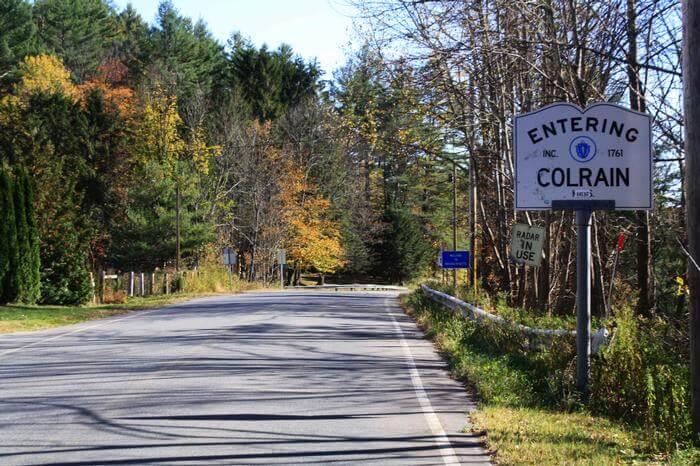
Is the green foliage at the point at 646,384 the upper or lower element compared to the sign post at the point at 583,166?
lower

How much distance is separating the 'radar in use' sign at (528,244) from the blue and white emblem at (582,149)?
388 centimetres

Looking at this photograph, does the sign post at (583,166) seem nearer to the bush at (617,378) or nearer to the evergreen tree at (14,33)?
the bush at (617,378)

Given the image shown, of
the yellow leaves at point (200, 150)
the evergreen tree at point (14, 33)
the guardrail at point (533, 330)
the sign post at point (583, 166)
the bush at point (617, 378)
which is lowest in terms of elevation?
the bush at point (617, 378)

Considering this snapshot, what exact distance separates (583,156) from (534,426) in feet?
11.6

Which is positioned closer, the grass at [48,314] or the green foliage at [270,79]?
the grass at [48,314]

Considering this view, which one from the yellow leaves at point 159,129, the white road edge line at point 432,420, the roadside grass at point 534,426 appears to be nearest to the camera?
the roadside grass at point 534,426

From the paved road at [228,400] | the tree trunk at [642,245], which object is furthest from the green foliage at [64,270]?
the tree trunk at [642,245]

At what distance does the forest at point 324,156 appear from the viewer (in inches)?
570

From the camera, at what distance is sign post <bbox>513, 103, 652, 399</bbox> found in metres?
9.96

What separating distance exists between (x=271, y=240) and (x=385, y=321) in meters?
44.4

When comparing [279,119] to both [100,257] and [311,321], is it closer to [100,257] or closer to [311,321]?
[100,257]

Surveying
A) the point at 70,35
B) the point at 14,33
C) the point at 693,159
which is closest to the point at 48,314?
the point at 693,159

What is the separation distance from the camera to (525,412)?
30.5 ft

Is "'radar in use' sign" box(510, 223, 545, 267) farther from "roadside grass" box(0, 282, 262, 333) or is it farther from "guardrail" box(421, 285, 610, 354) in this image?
"roadside grass" box(0, 282, 262, 333)
